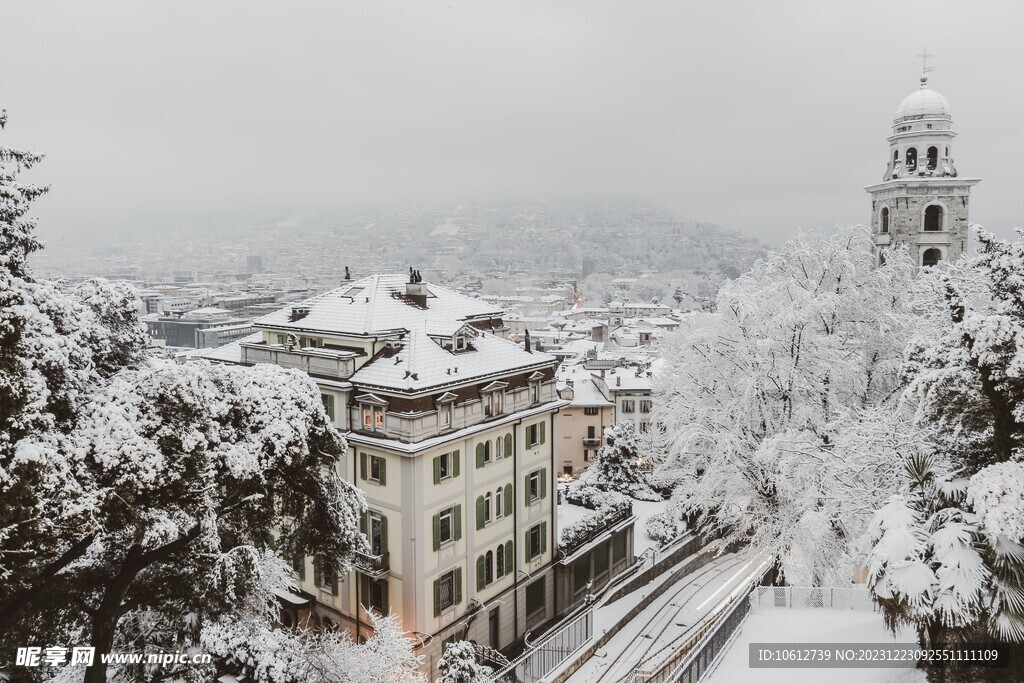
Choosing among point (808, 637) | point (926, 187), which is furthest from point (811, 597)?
point (926, 187)

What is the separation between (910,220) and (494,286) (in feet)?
509

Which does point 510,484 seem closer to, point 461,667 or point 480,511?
point 480,511

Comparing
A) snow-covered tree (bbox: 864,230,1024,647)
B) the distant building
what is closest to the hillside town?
snow-covered tree (bbox: 864,230,1024,647)

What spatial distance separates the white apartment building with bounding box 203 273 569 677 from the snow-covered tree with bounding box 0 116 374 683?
6125 millimetres

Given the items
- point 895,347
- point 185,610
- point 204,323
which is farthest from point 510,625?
point 204,323

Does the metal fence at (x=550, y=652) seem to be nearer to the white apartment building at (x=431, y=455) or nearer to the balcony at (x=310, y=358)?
the white apartment building at (x=431, y=455)

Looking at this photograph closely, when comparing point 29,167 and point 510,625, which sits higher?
point 29,167

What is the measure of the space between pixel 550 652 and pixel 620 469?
18793 mm

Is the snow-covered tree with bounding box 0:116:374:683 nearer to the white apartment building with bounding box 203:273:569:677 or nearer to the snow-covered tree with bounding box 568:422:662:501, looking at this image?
the white apartment building with bounding box 203:273:569:677

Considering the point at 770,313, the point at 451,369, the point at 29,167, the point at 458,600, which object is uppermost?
the point at 29,167

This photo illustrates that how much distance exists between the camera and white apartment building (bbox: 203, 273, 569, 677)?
23.1m

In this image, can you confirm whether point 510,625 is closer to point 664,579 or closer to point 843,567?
point 664,579

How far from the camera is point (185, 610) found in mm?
14742

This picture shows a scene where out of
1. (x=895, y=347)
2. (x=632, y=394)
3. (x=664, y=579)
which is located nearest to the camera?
(x=895, y=347)
